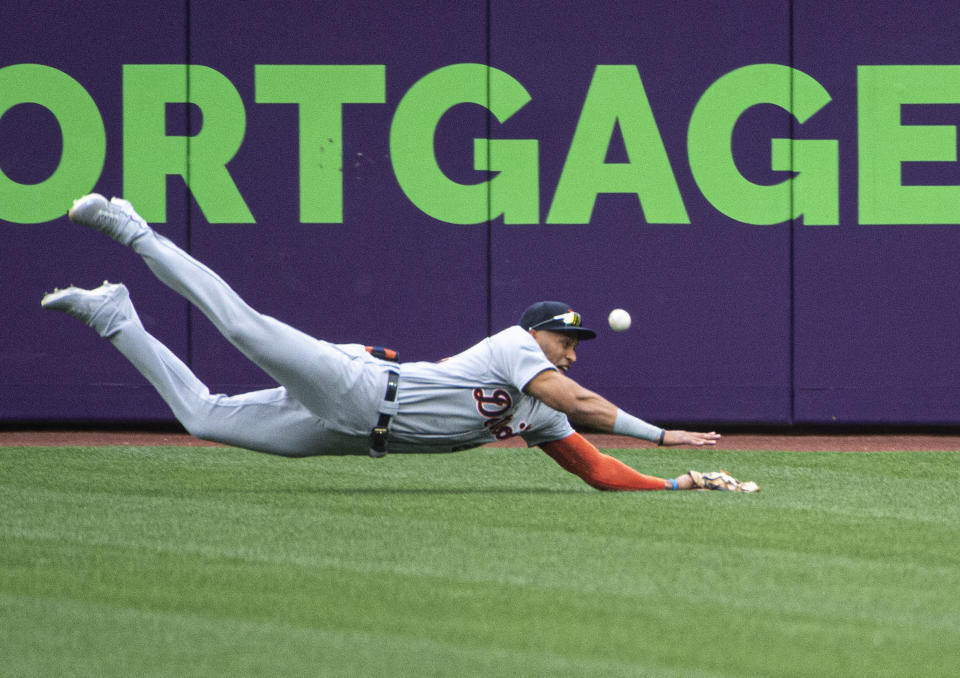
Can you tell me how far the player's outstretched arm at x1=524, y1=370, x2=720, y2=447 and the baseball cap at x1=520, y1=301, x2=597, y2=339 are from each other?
0.96ft

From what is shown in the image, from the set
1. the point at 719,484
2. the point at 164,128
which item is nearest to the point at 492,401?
the point at 719,484

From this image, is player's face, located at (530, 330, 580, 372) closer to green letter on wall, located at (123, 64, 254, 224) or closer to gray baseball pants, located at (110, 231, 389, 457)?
gray baseball pants, located at (110, 231, 389, 457)

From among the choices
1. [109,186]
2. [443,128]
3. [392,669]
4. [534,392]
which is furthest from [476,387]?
[109,186]

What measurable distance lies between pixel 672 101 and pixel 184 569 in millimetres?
6918

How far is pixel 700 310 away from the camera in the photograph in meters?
11.2

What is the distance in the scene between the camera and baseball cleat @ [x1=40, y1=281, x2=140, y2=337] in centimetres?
712

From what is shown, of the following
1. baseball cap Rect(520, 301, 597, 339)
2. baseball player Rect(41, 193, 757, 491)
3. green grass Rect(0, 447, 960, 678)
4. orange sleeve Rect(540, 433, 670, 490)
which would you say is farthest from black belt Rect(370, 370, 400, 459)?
orange sleeve Rect(540, 433, 670, 490)

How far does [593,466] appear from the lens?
295 inches

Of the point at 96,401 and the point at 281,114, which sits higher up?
the point at 281,114

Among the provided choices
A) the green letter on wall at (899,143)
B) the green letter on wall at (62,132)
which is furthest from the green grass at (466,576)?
the green letter on wall at (62,132)

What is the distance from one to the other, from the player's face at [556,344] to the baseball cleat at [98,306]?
198 cm

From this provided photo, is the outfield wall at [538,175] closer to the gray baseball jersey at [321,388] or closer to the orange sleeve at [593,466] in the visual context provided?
the orange sleeve at [593,466]

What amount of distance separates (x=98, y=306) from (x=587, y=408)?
2.42 m

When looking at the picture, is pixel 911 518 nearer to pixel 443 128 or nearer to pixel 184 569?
pixel 184 569
